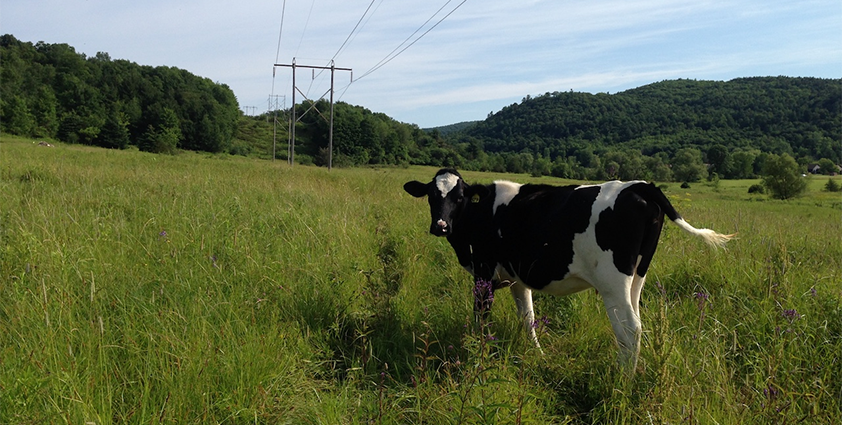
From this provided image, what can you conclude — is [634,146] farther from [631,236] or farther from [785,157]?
[631,236]

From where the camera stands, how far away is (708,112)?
458ft

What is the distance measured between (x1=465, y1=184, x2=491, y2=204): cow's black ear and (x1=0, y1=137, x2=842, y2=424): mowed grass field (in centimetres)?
101

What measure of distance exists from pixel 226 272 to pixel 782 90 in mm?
172664

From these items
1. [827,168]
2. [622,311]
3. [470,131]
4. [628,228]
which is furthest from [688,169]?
[470,131]

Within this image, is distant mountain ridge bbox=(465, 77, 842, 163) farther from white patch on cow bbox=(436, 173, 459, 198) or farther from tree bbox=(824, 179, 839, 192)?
white patch on cow bbox=(436, 173, 459, 198)

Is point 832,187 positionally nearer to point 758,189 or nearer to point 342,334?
point 758,189

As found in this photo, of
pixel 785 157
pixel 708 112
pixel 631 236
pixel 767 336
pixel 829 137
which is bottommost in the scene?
pixel 767 336

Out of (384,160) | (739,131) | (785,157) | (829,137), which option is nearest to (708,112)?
(739,131)

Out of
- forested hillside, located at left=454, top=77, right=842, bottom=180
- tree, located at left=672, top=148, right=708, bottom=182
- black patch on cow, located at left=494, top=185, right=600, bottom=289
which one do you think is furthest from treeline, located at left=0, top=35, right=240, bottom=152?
tree, located at left=672, top=148, right=708, bottom=182

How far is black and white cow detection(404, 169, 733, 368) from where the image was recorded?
3.57 metres

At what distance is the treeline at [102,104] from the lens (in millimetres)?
69625

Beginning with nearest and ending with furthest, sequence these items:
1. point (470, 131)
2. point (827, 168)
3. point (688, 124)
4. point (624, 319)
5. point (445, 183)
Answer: point (624, 319)
point (445, 183)
point (827, 168)
point (688, 124)
point (470, 131)

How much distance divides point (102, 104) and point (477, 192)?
94.2 meters

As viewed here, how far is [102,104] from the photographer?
7988cm
